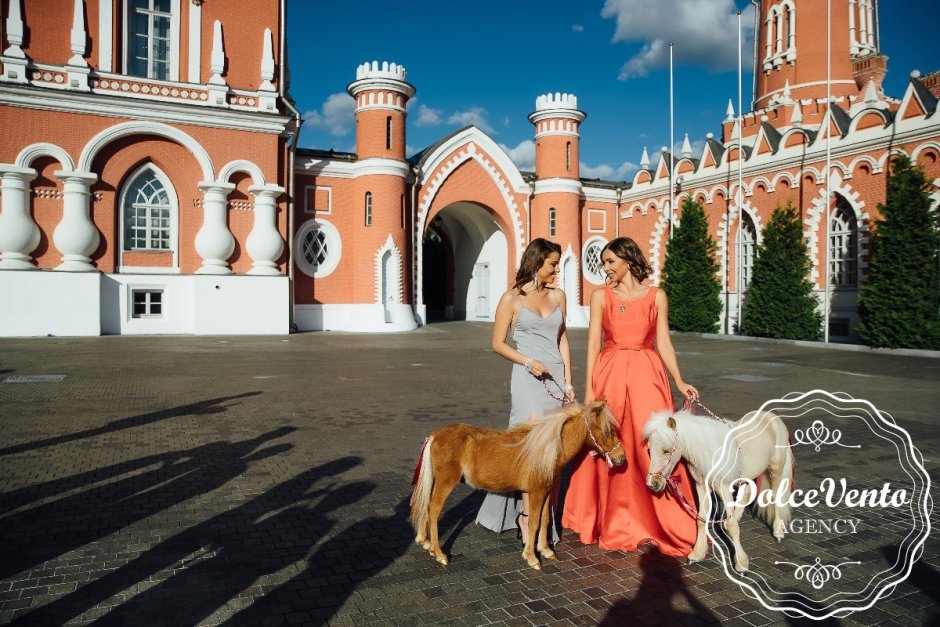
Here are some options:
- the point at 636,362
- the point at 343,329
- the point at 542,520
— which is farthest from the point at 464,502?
the point at 343,329

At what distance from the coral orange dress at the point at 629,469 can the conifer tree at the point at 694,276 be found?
81.4 ft

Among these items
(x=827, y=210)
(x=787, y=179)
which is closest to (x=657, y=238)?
(x=787, y=179)

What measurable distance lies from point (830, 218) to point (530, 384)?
79.6 feet

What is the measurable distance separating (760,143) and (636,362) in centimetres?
2701

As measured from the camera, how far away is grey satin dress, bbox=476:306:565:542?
4.69 m

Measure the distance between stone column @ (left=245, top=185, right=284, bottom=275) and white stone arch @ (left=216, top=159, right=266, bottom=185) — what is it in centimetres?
41

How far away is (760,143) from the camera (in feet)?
92.1

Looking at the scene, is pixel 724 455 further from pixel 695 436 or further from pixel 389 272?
pixel 389 272

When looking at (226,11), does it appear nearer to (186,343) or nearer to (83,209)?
(83,209)

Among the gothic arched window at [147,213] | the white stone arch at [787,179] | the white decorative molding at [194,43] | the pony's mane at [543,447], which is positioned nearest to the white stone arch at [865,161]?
the white stone arch at [787,179]

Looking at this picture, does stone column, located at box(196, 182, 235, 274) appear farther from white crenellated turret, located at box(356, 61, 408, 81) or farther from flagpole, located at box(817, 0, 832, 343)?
flagpole, located at box(817, 0, 832, 343)

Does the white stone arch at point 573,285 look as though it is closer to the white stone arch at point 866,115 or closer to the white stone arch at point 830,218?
the white stone arch at point 830,218

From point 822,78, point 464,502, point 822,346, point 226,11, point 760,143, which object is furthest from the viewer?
point 822,78

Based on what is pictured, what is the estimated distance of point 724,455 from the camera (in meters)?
3.94
